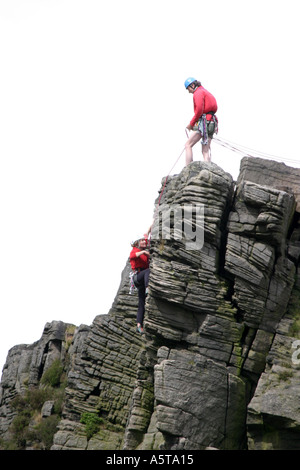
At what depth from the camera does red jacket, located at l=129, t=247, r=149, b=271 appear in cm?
2675

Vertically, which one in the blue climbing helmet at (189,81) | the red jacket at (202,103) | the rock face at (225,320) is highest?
the blue climbing helmet at (189,81)

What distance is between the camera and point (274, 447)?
70.7 ft

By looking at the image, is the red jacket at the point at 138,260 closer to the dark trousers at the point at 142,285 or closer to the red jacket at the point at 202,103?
the dark trousers at the point at 142,285

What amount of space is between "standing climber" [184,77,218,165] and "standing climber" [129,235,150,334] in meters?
4.02

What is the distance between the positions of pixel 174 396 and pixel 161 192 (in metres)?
9.02

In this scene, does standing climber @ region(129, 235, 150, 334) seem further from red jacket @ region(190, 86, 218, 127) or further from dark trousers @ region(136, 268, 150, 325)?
red jacket @ region(190, 86, 218, 127)

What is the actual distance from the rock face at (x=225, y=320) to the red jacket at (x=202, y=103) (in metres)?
2.63

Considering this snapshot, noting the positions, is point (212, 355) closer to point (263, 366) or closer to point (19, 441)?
point (263, 366)

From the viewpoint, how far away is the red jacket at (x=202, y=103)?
26.8m

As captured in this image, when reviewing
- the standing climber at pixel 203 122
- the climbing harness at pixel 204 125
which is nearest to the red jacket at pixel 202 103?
the standing climber at pixel 203 122

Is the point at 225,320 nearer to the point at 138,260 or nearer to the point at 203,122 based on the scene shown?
the point at 138,260

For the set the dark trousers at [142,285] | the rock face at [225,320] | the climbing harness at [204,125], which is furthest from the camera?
the climbing harness at [204,125]

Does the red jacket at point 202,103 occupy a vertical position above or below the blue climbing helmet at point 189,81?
below

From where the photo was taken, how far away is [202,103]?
2680cm
